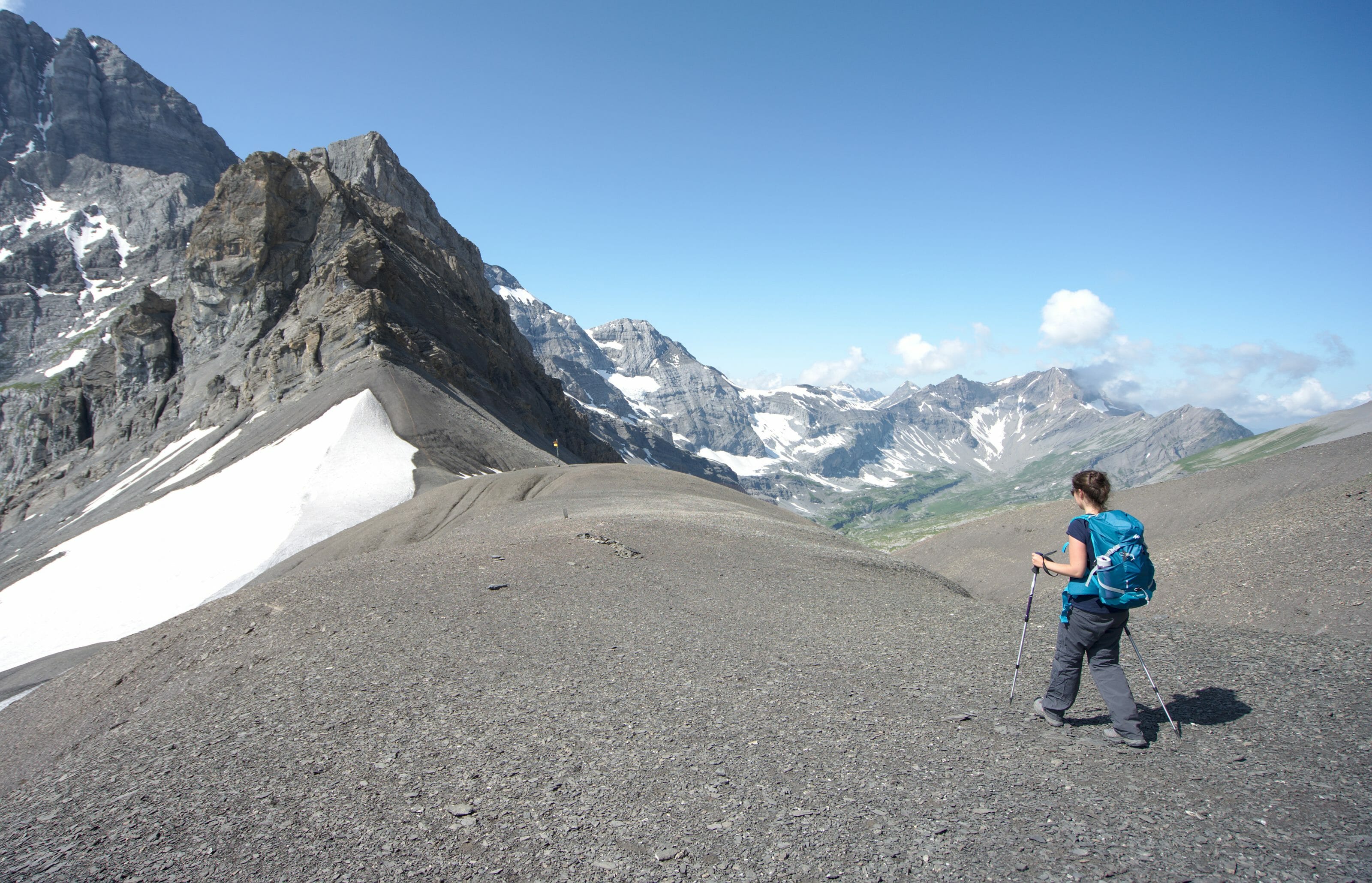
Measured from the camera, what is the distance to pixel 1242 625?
1467 cm

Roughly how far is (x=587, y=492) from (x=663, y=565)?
1340 centimetres

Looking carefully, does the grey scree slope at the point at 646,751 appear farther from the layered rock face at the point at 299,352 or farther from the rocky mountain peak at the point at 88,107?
the rocky mountain peak at the point at 88,107

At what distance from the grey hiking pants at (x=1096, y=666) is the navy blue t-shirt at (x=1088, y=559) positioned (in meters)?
0.04

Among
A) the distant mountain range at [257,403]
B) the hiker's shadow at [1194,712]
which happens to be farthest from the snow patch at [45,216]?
the hiker's shadow at [1194,712]

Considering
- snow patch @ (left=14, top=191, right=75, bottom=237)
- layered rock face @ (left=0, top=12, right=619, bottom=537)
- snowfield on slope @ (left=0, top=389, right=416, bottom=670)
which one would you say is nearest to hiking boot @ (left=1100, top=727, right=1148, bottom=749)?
snowfield on slope @ (left=0, top=389, right=416, bottom=670)

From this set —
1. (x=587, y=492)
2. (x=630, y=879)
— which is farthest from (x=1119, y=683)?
(x=587, y=492)

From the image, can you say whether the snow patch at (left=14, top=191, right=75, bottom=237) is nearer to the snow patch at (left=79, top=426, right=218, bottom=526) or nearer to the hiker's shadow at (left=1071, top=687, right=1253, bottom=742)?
the snow patch at (left=79, top=426, right=218, bottom=526)

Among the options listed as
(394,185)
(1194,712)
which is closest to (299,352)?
(394,185)

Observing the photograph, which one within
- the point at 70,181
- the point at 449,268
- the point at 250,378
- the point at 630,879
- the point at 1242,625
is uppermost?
the point at 70,181

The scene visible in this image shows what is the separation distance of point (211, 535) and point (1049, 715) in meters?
40.7

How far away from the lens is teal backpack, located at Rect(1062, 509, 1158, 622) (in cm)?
666

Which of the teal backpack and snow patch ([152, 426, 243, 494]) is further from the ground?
snow patch ([152, 426, 243, 494])

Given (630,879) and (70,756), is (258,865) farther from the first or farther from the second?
(70,756)

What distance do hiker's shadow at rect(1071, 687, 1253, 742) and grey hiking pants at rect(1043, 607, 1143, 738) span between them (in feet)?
0.92
